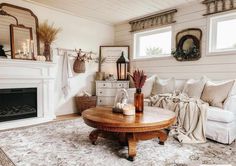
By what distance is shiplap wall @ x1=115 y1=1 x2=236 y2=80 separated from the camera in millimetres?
3338

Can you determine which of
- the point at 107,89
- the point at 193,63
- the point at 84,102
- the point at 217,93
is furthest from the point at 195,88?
the point at 84,102

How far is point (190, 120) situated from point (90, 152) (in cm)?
151

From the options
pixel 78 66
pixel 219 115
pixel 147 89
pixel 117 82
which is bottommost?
pixel 219 115

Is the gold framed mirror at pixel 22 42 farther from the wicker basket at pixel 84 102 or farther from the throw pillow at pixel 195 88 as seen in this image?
the throw pillow at pixel 195 88

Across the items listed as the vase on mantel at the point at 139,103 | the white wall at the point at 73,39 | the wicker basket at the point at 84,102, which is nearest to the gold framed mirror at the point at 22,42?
the white wall at the point at 73,39

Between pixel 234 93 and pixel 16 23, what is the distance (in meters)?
3.94

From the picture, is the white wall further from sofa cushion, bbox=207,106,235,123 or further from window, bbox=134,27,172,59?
sofa cushion, bbox=207,106,235,123

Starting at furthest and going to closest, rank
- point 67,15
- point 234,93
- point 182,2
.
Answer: point 67,15, point 182,2, point 234,93

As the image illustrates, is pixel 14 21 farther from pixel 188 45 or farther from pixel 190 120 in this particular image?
pixel 190 120

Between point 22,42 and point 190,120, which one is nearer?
point 190,120

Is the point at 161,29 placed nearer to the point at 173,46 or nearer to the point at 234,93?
the point at 173,46

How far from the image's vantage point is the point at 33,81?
11.7 ft

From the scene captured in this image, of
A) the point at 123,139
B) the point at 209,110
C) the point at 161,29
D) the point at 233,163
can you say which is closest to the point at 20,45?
the point at 123,139

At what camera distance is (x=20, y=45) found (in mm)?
3500
